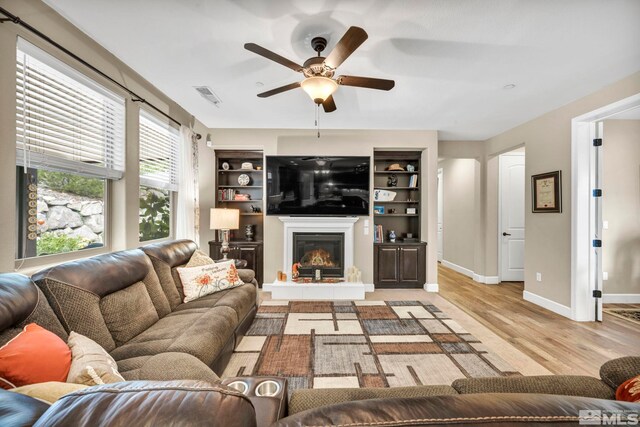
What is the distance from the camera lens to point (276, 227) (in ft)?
14.8

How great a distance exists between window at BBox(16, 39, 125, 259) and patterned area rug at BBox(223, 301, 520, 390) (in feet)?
5.71

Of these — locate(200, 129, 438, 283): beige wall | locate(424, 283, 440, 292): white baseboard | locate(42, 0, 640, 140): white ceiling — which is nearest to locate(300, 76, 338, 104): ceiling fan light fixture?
locate(42, 0, 640, 140): white ceiling

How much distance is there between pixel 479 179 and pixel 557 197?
1624 millimetres

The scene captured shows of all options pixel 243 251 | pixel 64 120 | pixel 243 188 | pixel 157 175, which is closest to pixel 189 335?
pixel 64 120

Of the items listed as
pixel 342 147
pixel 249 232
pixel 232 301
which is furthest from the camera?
pixel 249 232

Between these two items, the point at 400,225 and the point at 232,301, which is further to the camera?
the point at 400,225

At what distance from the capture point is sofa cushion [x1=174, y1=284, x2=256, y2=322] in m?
2.29

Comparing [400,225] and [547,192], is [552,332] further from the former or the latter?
[400,225]

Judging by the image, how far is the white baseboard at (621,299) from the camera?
3.84 meters

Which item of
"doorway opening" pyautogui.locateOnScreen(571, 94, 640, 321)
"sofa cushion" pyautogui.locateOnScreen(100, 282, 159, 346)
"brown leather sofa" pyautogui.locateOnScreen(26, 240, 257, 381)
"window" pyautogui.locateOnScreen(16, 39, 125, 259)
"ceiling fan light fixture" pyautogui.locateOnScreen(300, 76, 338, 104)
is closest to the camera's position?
"brown leather sofa" pyautogui.locateOnScreen(26, 240, 257, 381)

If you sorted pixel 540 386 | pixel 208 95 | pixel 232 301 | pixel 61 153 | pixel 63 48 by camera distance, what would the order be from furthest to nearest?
pixel 208 95, pixel 232 301, pixel 61 153, pixel 63 48, pixel 540 386

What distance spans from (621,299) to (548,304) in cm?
131

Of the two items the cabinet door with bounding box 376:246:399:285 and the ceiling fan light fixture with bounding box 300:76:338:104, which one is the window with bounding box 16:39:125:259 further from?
the cabinet door with bounding box 376:246:399:285

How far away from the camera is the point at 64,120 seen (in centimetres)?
205
